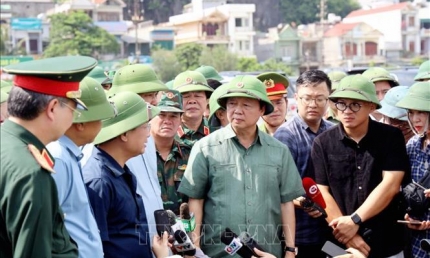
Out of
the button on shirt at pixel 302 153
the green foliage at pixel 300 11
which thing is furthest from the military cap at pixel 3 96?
the green foliage at pixel 300 11

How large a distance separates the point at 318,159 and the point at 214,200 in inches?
32.6

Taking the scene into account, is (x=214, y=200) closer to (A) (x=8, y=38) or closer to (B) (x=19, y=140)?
(B) (x=19, y=140)

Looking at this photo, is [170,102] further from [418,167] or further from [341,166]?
[418,167]

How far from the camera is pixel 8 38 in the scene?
176 ft

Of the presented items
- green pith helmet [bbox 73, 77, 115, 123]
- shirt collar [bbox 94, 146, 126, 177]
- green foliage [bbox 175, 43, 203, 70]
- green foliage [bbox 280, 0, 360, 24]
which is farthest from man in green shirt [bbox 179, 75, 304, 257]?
green foliage [bbox 280, 0, 360, 24]

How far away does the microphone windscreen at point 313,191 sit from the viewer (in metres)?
4.39

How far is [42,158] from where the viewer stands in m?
2.60

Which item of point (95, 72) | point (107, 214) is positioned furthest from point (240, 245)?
point (95, 72)

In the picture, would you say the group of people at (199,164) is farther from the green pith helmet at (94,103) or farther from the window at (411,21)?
the window at (411,21)

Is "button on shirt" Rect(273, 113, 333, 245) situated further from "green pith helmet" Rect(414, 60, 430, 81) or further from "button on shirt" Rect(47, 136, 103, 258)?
"button on shirt" Rect(47, 136, 103, 258)

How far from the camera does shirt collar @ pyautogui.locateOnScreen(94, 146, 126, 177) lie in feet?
11.7

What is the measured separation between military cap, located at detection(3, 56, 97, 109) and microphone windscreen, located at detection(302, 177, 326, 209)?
6.20 feet

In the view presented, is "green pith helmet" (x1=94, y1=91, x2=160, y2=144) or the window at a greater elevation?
the window

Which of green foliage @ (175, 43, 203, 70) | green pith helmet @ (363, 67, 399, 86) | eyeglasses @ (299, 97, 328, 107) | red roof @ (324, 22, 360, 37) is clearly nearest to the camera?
eyeglasses @ (299, 97, 328, 107)
